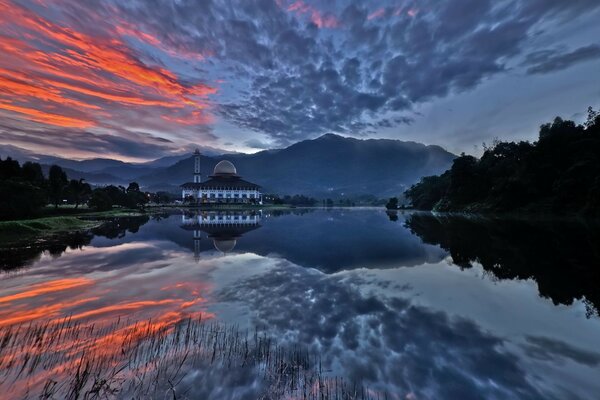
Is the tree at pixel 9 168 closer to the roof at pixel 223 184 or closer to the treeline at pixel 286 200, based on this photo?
the roof at pixel 223 184

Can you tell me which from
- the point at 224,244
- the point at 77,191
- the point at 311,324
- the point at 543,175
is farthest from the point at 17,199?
the point at 543,175

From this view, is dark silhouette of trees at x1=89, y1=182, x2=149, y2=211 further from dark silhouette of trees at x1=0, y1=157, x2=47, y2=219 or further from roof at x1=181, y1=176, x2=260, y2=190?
roof at x1=181, y1=176, x2=260, y2=190

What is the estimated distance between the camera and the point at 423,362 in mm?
8891

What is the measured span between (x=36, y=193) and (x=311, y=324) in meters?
58.0

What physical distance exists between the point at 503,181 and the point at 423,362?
8223 centimetres

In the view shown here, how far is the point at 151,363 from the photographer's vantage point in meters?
8.54

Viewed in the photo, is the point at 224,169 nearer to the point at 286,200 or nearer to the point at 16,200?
the point at 286,200

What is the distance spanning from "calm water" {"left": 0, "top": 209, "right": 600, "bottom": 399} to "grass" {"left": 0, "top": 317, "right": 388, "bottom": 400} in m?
0.05

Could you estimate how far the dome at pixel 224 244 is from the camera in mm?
29969

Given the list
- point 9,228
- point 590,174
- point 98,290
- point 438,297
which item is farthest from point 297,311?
point 590,174

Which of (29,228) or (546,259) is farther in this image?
(29,228)

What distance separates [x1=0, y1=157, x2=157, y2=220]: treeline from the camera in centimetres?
4488

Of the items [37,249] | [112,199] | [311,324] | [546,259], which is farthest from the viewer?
[112,199]

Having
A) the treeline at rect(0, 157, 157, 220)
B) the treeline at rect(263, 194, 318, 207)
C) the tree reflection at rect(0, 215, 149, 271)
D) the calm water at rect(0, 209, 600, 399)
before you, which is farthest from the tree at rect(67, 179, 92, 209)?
the treeline at rect(263, 194, 318, 207)
